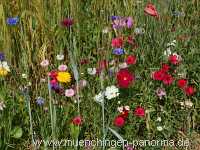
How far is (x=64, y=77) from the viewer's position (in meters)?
2.66

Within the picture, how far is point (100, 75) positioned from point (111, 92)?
10 centimetres

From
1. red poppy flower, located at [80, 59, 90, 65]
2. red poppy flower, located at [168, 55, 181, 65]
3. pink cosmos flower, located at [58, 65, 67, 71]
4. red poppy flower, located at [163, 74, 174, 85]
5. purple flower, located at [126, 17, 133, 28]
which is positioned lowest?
red poppy flower, located at [163, 74, 174, 85]

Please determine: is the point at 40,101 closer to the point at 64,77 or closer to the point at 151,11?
the point at 64,77

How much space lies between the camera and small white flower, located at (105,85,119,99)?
2.54 meters

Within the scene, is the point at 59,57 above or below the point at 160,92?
above

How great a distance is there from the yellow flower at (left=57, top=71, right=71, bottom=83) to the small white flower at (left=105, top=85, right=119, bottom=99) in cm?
22

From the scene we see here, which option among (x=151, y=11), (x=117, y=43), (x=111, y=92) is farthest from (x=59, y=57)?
(x=151, y=11)

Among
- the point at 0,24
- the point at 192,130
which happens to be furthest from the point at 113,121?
the point at 0,24

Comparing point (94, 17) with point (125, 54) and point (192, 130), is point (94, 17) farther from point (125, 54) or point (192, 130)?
point (192, 130)

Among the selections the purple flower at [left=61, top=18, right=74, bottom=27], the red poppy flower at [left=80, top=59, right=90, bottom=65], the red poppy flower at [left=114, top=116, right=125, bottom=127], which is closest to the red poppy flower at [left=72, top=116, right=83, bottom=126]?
the red poppy flower at [left=114, top=116, right=125, bottom=127]

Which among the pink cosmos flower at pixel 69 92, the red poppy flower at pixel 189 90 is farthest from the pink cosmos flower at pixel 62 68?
the red poppy flower at pixel 189 90

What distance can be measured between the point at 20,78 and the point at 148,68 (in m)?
0.65

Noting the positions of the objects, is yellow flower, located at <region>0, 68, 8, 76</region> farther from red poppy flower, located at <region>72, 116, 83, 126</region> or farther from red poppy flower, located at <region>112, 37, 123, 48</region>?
red poppy flower, located at <region>112, 37, 123, 48</region>

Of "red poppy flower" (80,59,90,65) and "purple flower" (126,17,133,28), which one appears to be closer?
"red poppy flower" (80,59,90,65)
